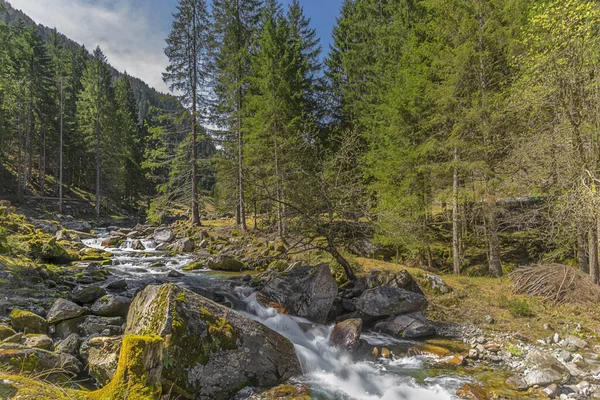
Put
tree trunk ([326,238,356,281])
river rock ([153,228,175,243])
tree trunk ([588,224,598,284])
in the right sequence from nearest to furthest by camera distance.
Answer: tree trunk ([588,224,598,284]) < tree trunk ([326,238,356,281]) < river rock ([153,228,175,243])

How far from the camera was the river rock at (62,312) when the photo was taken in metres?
7.27

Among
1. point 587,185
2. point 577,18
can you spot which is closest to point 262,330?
point 587,185

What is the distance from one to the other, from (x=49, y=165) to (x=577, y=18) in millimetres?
55384

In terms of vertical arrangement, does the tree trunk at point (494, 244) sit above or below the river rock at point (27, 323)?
above

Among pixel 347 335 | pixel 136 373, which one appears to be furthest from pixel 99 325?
pixel 347 335

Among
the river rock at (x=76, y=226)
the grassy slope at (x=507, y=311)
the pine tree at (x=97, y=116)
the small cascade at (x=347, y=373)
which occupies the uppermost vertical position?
the pine tree at (x=97, y=116)

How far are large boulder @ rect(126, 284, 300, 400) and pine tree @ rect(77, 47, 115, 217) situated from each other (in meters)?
36.7

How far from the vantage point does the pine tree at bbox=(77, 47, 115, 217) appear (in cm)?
3700

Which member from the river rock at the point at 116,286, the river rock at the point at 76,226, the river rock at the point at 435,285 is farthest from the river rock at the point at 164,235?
the river rock at the point at 435,285

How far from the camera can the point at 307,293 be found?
938cm

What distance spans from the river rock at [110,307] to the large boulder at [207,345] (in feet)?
9.25

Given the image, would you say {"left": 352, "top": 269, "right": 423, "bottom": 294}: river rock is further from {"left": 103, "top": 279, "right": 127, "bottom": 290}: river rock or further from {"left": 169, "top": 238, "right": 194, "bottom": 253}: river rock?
{"left": 169, "top": 238, "right": 194, "bottom": 253}: river rock

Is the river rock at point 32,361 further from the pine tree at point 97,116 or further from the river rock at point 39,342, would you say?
the pine tree at point 97,116

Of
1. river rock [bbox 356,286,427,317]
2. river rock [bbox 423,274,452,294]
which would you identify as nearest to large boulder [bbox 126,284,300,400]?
river rock [bbox 356,286,427,317]
